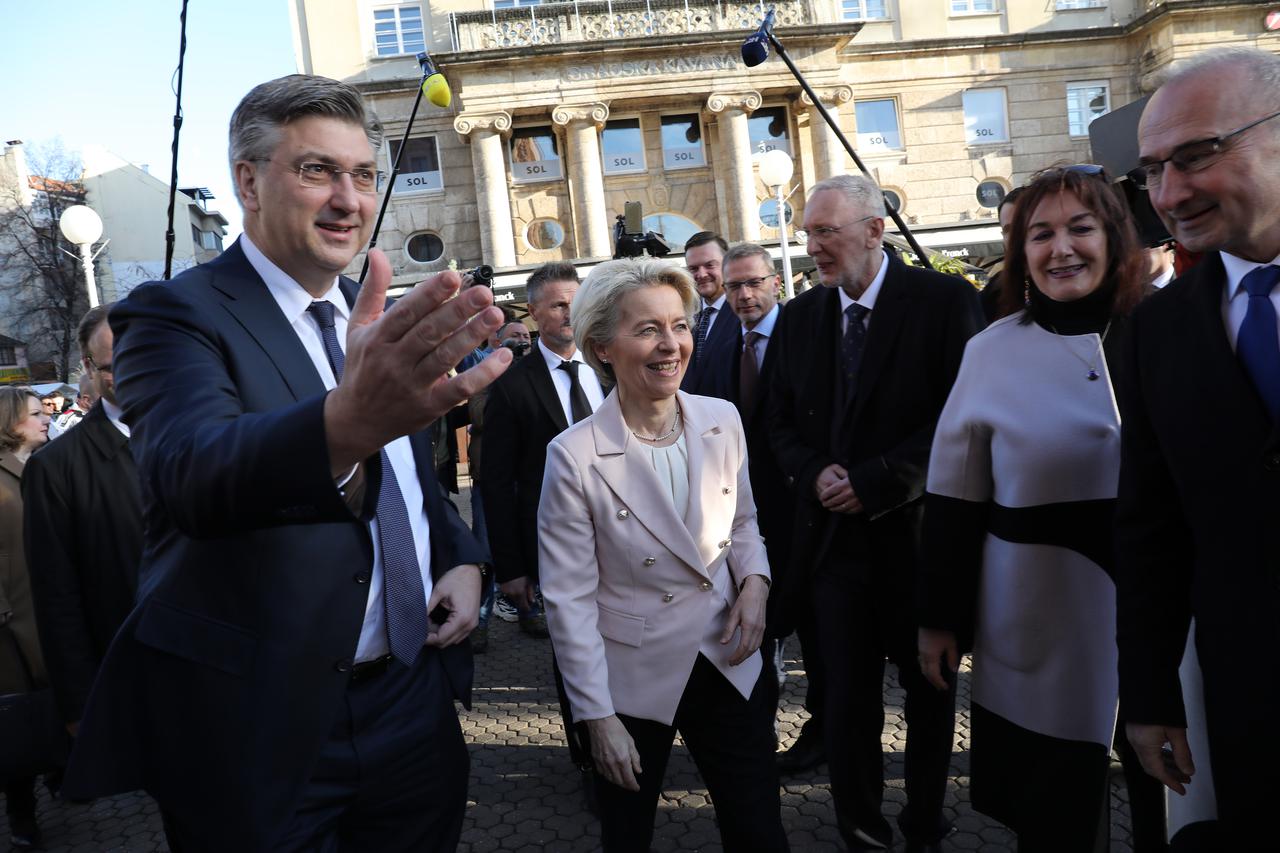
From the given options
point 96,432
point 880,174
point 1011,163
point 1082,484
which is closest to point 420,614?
point 1082,484

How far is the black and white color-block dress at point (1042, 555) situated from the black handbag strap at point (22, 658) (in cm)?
399

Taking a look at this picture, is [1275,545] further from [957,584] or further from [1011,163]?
[1011,163]

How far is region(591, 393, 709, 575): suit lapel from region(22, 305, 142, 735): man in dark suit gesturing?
2140 millimetres

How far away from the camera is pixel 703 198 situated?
26.0 metres

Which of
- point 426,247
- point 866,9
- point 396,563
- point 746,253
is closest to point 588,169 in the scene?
point 426,247

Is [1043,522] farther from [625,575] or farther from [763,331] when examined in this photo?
[763,331]

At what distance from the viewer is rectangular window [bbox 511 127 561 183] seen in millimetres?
25328

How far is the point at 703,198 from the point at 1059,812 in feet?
81.9

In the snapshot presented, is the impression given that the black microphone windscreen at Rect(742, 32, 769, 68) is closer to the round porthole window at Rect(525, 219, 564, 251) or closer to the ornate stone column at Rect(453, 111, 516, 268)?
the ornate stone column at Rect(453, 111, 516, 268)

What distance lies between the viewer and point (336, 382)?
1846 mm

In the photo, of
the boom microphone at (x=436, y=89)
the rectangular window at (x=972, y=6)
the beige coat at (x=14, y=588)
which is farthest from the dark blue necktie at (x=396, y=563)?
the rectangular window at (x=972, y=6)

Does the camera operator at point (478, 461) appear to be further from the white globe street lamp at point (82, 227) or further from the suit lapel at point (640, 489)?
the white globe street lamp at point (82, 227)

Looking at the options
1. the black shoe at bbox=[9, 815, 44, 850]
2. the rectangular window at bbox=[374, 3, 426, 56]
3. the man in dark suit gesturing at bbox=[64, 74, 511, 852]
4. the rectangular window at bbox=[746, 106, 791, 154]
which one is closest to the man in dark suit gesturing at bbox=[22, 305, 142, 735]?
the black shoe at bbox=[9, 815, 44, 850]

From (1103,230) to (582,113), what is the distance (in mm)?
23354
